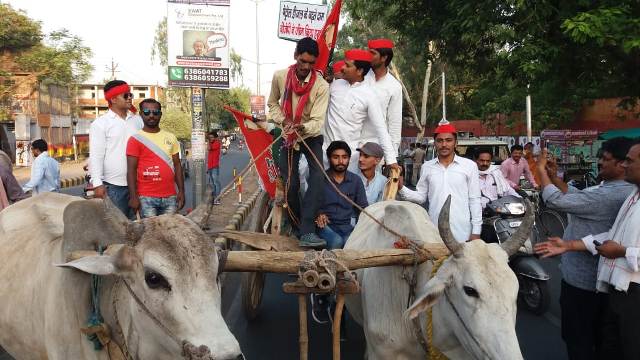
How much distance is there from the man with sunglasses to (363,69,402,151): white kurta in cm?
192

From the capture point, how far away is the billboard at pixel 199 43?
9734mm

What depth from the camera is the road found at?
491cm

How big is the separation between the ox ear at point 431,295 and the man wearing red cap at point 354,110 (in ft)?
8.30

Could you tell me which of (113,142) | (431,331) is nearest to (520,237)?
(431,331)

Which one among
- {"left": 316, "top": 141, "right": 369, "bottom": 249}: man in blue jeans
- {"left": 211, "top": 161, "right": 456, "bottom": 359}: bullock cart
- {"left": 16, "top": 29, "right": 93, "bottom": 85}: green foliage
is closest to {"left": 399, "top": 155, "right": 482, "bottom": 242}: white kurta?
{"left": 316, "top": 141, "right": 369, "bottom": 249}: man in blue jeans

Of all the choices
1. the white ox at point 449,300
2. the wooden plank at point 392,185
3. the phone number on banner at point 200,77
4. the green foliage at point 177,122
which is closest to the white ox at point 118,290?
the white ox at point 449,300

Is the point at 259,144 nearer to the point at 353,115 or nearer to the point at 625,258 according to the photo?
the point at 353,115

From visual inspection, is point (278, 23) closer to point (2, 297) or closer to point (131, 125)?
point (131, 125)

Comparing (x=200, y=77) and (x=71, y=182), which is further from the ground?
(x=200, y=77)

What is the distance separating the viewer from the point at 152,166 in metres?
5.00

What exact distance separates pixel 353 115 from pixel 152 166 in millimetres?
1937

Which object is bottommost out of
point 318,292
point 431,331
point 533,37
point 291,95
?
point 431,331

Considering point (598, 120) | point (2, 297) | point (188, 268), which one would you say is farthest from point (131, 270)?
point (598, 120)

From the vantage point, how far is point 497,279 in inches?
101
